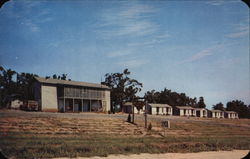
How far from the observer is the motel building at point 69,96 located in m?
39.4

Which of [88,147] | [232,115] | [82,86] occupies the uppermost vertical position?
[82,86]

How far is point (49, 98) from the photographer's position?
1582 inches

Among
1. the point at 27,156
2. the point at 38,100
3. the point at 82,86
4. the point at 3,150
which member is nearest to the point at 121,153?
the point at 27,156

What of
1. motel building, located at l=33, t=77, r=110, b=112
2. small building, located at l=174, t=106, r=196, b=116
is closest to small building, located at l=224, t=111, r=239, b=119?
small building, located at l=174, t=106, r=196, b=116

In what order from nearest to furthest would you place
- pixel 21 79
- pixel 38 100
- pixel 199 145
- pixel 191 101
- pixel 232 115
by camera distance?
pixel 199 145, pixel 38 100, pixel 21 79, pixel 232 115, pixel 191 101

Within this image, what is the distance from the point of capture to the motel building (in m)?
39.4

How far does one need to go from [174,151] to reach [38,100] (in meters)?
27.2

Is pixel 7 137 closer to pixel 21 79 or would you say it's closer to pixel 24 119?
pixel 24 119

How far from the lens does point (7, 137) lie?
16312 millimetres

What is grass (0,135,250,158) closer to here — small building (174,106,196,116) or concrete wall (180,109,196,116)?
small building (174,106,196,116)

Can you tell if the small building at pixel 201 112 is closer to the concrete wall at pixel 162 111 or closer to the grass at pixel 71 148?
the concrete wall at pixel 162 111

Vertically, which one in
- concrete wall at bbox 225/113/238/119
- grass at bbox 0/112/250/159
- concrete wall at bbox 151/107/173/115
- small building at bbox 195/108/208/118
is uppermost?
grass at bbox 0/112/250/159

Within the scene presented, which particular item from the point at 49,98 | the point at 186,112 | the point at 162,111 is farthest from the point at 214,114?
the point at 49,98

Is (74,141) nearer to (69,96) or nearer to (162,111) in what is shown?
(69,96)
